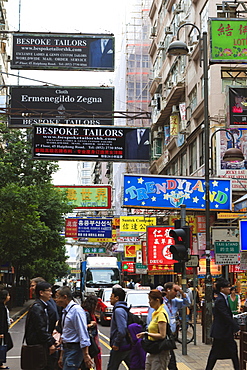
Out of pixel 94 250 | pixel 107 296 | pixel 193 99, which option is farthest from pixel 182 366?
pixel 94 250

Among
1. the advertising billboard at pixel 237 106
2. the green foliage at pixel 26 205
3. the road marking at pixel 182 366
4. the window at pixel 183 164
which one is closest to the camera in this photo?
the road marking at pixel 182 366

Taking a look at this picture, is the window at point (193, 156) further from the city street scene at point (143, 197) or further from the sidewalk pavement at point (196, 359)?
the sidewalk pavement at point (196, 359)

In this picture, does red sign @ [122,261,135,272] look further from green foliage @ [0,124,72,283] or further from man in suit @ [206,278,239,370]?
man in suit @ [206,278,239,370]

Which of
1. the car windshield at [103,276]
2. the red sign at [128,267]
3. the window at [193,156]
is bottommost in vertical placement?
the car windshield at [103,276]

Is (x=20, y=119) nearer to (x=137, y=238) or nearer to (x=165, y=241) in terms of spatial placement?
(x=165, y=241)

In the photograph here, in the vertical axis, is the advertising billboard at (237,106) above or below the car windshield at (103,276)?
above

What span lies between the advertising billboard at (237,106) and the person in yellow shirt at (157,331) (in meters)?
11.1

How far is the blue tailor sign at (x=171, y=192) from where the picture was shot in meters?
22.1

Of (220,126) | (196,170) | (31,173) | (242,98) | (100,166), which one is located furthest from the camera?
(100,166)

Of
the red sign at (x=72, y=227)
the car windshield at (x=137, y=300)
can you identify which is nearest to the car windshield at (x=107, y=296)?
the car windshield at (x=137, y=300)

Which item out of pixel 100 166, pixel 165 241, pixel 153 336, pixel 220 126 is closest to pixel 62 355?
pixel 153 336

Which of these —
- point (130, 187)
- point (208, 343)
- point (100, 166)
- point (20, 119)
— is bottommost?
point (208, 343)

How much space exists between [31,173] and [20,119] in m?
16.7

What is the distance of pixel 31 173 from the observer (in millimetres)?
37188
